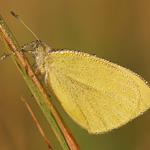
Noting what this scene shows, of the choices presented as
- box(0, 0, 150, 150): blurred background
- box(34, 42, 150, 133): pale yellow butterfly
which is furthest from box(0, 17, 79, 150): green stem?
box(0, 0, 150, 150): blurred background

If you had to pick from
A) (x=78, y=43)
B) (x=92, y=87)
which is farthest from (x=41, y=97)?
(x=78, y=43)

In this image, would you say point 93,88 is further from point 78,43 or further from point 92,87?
point 78,43

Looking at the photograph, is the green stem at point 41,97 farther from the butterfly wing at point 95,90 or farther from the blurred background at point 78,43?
the blurred background at point 78,43

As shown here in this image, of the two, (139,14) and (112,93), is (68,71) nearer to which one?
(112,93)

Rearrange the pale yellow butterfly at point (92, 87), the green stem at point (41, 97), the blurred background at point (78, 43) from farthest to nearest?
1. the blurred background at point (78, 43)
2. the pale yellow butterfly at point (92, 87)
3. the green stem at point (41, 97)

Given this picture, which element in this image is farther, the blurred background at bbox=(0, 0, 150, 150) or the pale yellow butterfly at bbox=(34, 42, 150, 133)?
the blurred background at bbox=(0, 0, 150, 150)

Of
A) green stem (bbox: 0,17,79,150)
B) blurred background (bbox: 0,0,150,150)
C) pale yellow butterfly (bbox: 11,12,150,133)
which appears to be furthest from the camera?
blurred background (bbox: 0,0,150,150)

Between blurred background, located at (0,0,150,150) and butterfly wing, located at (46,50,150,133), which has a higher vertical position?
blurred background, located at (0,0,150,150)

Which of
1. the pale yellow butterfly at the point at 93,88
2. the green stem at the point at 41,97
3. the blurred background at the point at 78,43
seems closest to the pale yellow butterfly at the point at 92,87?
the pale yellow butterfly at the point at 93,88

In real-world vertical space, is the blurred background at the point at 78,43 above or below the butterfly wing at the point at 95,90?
above

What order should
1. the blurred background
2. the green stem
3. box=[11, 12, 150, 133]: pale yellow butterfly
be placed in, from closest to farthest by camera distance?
the green stem → box=[11, 12, 150, 133]: pale yellow butterfly → the blurred background

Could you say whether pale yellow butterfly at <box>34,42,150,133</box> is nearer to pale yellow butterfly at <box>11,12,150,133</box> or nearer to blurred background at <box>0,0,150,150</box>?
pale yellow butterfly at <box>11,12,150,133</box>
